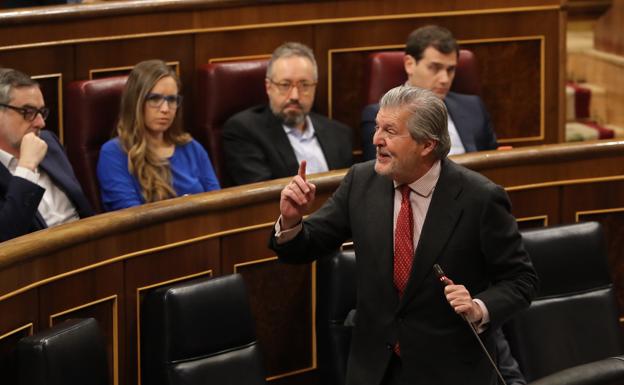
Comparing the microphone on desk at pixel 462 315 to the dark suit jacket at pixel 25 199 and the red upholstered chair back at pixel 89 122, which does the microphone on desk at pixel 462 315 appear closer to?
the dark suit jacket at pixel 25 199

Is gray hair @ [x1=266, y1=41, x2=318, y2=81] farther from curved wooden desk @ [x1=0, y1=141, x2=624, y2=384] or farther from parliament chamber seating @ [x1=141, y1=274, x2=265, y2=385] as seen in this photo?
parliament chamber seating @ [x1=141, y1=274, x2=265, y2=385]

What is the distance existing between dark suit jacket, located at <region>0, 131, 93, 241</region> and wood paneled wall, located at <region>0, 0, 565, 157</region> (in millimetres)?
196

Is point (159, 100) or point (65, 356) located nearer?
point (65, 356)

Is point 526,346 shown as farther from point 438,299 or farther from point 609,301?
point 438,299

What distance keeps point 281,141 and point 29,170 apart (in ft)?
1.54

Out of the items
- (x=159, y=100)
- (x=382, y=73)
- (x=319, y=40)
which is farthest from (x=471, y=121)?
(x=159, y=100)

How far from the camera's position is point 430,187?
1.14 meters

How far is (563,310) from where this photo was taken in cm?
152

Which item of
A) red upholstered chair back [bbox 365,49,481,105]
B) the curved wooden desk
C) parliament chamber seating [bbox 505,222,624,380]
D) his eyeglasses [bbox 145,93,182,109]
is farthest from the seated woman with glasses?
parliament chamber seating [bbox 505,222,624,380]

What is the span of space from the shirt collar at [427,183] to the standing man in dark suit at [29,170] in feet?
1.46

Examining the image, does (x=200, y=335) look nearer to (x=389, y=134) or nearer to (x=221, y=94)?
(x=389, y=134)

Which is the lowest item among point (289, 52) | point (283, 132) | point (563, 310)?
point (563, 310)

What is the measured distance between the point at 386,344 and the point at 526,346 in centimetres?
41

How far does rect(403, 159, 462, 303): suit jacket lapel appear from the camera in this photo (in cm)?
112
